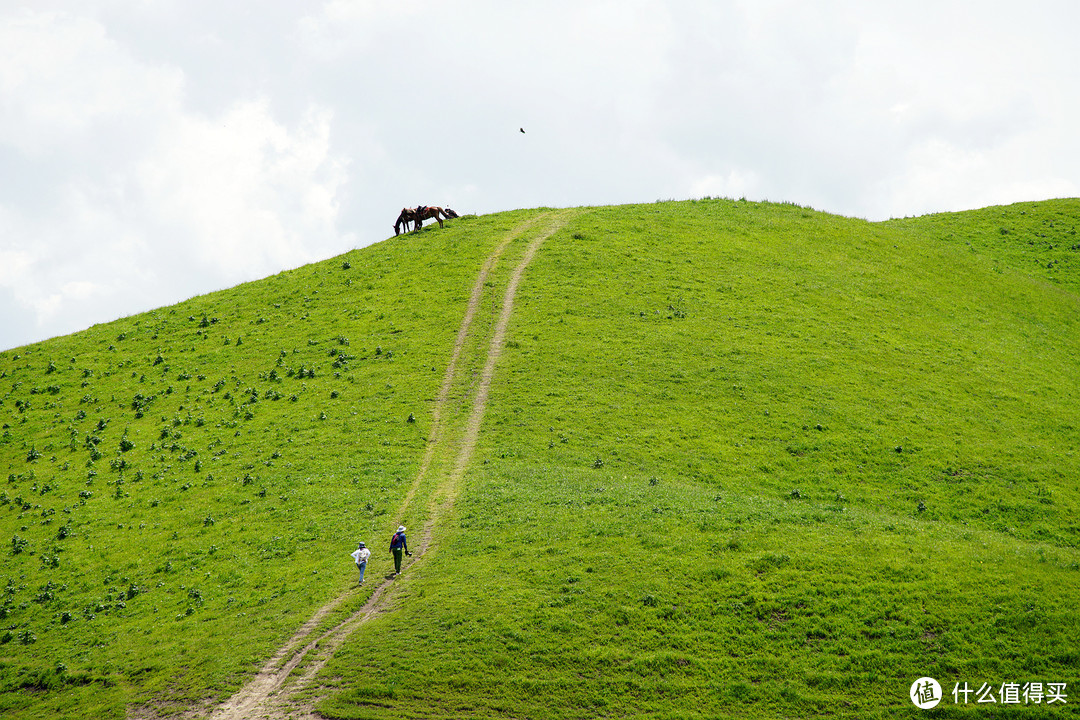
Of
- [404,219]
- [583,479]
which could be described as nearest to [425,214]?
[404,219]

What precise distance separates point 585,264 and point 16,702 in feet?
144

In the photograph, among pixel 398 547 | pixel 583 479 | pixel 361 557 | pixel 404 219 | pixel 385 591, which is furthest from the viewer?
pixel 404 219

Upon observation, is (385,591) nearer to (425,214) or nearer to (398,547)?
(398,547)

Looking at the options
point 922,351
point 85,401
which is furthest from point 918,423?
point 85,401

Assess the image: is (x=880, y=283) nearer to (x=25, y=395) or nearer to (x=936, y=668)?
(x=936, y=668)

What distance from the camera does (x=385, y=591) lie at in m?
28.6

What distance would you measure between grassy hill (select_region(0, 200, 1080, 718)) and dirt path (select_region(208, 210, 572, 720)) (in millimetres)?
487

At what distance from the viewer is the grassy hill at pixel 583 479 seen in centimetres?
2405

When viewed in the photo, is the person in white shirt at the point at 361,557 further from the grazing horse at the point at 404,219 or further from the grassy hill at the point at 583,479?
the grazing horse at the point at 404,219

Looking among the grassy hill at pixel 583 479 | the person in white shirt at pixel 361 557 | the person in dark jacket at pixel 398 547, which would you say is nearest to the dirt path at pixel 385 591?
the grassy hill at pixel 583 479

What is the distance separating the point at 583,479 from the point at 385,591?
37.7ft

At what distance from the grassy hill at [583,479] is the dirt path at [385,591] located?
0.49 meters

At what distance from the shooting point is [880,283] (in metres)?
56.8

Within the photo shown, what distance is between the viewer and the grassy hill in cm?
2405
